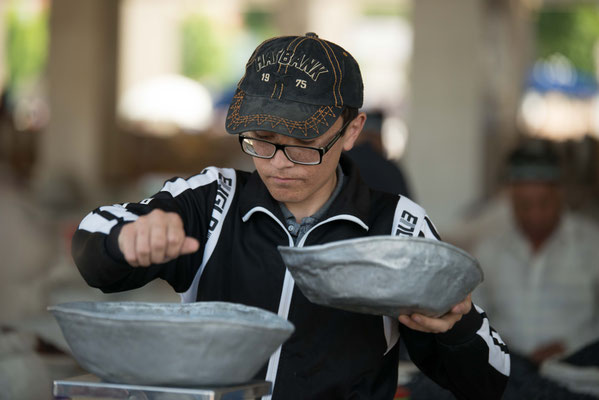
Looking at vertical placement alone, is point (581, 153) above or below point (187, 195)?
below

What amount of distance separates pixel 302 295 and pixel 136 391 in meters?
0.57

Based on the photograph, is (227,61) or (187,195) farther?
(227,61)

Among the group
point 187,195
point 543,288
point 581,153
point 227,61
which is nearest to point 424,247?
point 187,195

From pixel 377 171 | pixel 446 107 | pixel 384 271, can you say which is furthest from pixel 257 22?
pixel 384 271

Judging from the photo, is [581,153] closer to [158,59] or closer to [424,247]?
[424,247]

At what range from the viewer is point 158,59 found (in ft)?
72.0

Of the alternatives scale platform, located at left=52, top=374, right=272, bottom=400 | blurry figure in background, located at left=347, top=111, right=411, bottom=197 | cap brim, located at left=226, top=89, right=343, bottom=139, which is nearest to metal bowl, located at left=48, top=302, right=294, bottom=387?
scale platform, located at left=52, top=374, right=272, bottom=400

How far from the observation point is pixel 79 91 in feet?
33.7

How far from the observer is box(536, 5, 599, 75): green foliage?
97.0 feet

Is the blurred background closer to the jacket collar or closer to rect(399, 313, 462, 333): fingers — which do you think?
the jacket collar

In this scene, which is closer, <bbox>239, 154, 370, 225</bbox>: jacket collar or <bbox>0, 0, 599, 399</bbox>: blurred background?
<bbox>239, 154, 370, 225</bbox>: jacket collar

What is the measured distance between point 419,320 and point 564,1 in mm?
19546

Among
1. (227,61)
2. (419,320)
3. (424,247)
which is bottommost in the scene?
(227,61)

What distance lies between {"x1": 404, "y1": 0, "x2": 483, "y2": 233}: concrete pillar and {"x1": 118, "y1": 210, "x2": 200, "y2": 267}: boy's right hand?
5928mm
